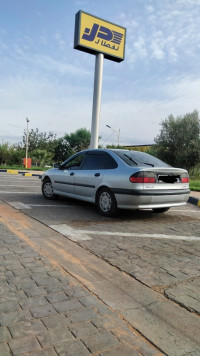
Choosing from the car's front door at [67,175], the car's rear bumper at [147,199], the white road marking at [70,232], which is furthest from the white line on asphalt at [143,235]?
the car's front door at [67,175]

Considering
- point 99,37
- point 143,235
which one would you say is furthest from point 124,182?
point 99,37

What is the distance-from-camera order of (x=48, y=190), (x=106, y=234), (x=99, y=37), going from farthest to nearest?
(x=99, y=37)
(x=48, y=190)
(x=106, y=234)

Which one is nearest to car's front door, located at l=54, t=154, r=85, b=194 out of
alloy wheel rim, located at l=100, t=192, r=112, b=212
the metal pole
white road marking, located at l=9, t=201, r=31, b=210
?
white road marking, located at l=9, t=201, r=31, b=210

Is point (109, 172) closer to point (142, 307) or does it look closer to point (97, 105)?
point (142, 307)

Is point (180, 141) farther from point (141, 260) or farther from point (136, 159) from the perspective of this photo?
point (141, 260)

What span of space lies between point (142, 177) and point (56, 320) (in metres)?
3.60

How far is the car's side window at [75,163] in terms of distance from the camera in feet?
23.1

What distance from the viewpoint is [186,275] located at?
306cm

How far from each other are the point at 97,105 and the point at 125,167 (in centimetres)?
1447

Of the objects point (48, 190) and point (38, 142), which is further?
point (38, 142)

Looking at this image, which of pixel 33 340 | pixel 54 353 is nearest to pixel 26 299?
pixel 33 340

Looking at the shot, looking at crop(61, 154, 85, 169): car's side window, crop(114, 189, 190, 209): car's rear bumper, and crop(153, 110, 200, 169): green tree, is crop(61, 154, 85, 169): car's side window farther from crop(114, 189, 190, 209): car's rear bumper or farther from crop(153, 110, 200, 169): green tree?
crop(153, 110, 200, 169): green tree

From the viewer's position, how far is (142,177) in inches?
211

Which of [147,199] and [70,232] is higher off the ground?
[147,199]
